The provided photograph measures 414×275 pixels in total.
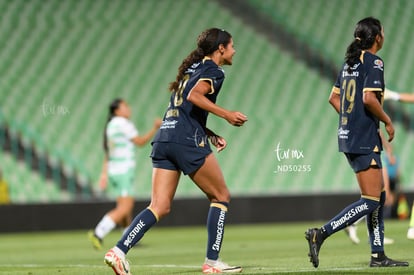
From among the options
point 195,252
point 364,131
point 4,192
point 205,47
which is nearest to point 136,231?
point 205,47

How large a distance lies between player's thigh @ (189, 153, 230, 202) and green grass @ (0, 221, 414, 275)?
75cm

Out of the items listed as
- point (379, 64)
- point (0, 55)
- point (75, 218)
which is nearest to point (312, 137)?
point (75, 218)

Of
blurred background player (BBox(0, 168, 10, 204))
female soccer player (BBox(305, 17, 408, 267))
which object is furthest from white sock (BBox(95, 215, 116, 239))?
female soccer player (BBox(305, 17, 408, 267))

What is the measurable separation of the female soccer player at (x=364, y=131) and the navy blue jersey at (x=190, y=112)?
3.90 ft

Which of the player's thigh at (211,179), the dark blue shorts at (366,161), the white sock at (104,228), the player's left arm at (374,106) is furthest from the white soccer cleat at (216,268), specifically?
the white sock at (104,228)

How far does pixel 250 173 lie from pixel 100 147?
299 cm

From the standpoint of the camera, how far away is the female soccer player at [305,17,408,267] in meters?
9.01

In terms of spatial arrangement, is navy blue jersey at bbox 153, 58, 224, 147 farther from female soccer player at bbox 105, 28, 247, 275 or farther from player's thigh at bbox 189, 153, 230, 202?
player's thigh at bbox 189, 153, 230, 202

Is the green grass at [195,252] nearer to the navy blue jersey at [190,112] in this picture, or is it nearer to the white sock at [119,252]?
the white sock at [119,252]

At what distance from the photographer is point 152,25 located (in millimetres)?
22688

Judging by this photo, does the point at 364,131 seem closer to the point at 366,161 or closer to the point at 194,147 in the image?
the point at 366,161

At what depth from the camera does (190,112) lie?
893 centimetres

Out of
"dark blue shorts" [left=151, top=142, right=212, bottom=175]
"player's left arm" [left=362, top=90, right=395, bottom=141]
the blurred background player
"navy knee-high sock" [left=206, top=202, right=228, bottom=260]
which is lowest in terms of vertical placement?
the blurred background player

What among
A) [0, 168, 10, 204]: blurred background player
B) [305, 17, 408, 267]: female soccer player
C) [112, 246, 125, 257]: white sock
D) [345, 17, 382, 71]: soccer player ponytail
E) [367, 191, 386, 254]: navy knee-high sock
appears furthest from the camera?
[0, 168, 10, 204]: blurred background player
